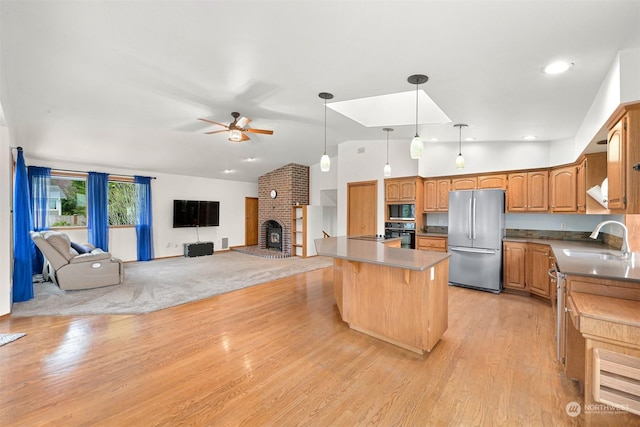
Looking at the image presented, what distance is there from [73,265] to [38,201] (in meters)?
2.35

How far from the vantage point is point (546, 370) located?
7.66ft

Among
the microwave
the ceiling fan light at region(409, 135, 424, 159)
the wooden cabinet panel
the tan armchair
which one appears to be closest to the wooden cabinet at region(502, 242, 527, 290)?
the microwave

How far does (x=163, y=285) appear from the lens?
4.91m

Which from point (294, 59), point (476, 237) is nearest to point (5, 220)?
point (294, 59)

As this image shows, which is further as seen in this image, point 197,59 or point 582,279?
point 197,59

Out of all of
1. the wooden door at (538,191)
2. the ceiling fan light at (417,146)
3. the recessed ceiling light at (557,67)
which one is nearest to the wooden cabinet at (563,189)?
the wooden door at (538,191)

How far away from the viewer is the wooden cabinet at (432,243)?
5.18 m

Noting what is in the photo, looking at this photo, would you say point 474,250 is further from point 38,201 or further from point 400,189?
point 38,201

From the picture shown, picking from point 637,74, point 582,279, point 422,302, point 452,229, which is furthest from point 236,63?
point 452,229

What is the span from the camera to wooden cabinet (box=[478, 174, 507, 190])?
15.9 ft

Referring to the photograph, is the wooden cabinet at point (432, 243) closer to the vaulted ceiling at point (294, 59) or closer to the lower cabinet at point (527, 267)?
the lower cabinet at point (527, 267)

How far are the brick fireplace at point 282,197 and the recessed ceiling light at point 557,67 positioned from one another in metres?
6.46

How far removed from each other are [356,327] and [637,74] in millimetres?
3082

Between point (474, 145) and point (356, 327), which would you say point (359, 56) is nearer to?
point (356, 327)
